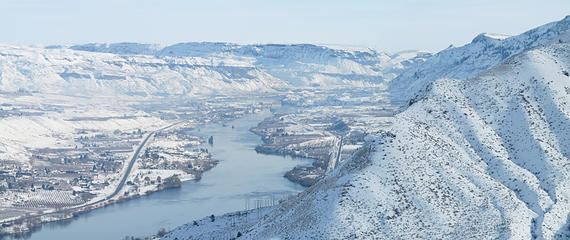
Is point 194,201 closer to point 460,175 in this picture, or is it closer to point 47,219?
point 47,219

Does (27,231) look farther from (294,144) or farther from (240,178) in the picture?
(294,144)

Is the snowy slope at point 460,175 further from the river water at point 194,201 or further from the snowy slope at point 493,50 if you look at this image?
the snowy slope at point 493,50

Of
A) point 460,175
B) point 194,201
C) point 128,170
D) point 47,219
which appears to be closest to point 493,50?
point 128,170

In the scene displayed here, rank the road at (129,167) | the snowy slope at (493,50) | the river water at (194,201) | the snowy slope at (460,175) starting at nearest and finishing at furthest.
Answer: the snowy slope at (460,175), the river water at (194,201), the road at (129,167), the snowy slope at (493,50)

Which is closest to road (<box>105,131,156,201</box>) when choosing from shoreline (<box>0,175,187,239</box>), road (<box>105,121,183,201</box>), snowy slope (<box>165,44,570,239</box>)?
road (<box>105,121,183,201</box>)

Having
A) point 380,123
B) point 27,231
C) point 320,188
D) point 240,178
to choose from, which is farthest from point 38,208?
point 380,123

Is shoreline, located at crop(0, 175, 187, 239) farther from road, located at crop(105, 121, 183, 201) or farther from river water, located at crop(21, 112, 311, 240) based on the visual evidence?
road, located at crop(105, 121, 183, 201)

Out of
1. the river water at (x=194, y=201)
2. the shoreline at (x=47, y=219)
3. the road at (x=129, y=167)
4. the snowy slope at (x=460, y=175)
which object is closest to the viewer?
the snowy slope at (x=460, y=175)

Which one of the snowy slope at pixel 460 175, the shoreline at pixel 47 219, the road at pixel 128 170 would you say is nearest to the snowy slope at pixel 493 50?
the road at pixel 128 170
